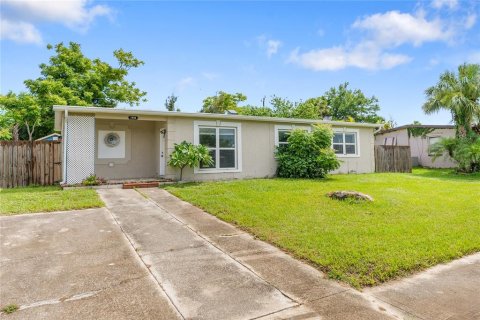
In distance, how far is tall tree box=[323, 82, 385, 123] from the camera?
33781 millimetres

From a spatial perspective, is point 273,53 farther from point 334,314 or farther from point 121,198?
point 334,314

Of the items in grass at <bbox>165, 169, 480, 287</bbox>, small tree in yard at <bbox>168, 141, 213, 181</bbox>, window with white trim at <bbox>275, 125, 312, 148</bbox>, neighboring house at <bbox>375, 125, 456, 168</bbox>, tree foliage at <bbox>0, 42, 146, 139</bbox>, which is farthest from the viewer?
neighboring house at <bbox>375, 125, 456, 168</bbox>

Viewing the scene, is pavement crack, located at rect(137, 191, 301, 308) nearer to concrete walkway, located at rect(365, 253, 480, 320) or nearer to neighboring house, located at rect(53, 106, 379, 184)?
concrete walkway, located at rect(365, 253, 480, 320)

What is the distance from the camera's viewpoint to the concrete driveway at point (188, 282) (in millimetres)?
2447

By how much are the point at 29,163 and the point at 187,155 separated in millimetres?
5710

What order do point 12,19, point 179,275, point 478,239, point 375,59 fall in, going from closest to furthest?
point 179,275, point 478,239, point 12,19, point 375,59

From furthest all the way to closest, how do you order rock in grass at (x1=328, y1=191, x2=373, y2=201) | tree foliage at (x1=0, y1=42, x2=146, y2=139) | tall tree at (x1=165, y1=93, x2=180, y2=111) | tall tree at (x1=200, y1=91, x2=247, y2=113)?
tall tree at (x1=200, y1=91, x2=247, y2=113)
tall tree at (x1=165, y1=93, x2=180, y2=111)
tree foliage at (x1=0, y1=42, x2=146, y2=139)
rock in grass at (x1=328, y1=191, x2=373, y2=201)

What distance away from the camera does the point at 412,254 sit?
3617mm

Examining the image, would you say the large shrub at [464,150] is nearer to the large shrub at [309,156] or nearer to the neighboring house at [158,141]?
the large shrub at [309,156]

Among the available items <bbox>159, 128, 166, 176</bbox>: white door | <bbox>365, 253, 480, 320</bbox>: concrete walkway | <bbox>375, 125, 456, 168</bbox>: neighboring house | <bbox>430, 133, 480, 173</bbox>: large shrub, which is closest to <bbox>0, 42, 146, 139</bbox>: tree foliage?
<bbox>159, 128, 166, 176</bbox>: white door

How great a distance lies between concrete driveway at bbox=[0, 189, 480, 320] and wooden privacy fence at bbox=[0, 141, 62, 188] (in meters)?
6.52

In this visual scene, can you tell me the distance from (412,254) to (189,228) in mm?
3350

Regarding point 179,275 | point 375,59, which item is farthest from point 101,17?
point 375,59

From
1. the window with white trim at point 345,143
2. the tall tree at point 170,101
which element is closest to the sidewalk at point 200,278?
the window with white trim at point 345,143
